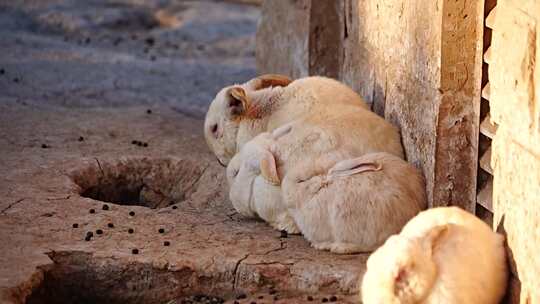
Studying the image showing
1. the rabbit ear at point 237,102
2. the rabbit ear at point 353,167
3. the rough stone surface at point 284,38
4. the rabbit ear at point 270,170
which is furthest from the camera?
the rough stone surface at point 284,38

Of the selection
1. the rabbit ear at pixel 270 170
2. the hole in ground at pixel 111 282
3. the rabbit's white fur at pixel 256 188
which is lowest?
the hole in ground at pixel 111 282

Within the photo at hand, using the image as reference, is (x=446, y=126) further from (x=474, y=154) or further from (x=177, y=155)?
(x=177, y=155)

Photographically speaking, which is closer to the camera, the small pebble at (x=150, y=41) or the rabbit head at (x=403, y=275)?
the rabbit head at (x=403, y=275)

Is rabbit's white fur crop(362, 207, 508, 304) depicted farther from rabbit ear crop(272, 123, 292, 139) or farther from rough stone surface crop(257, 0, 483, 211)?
rabbit ear crop(272, 123, 292, 139)

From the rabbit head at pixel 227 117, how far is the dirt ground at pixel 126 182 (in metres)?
0.18

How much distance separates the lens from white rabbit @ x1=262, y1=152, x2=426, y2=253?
19.8 feet

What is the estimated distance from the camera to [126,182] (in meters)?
7.73

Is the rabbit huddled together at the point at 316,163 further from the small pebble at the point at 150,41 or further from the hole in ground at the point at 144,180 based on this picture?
the small pebble at the point at 150,41

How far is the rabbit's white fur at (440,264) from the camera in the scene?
16.2 ft

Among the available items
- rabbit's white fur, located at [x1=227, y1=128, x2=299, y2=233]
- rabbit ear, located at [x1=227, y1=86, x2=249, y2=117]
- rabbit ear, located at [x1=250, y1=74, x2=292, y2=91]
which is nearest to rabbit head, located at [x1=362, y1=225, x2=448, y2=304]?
rabbit's white fur, located at [x1=227, y1=128, x2=299, y2=233]

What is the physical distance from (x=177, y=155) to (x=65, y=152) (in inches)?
27.8

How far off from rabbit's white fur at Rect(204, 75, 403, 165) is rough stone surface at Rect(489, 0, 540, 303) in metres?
1.35

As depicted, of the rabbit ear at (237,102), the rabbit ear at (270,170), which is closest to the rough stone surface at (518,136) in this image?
the rabbit ear at (270,170)

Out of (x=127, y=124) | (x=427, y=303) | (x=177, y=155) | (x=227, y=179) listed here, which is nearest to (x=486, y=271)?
(x=427, y=303)
